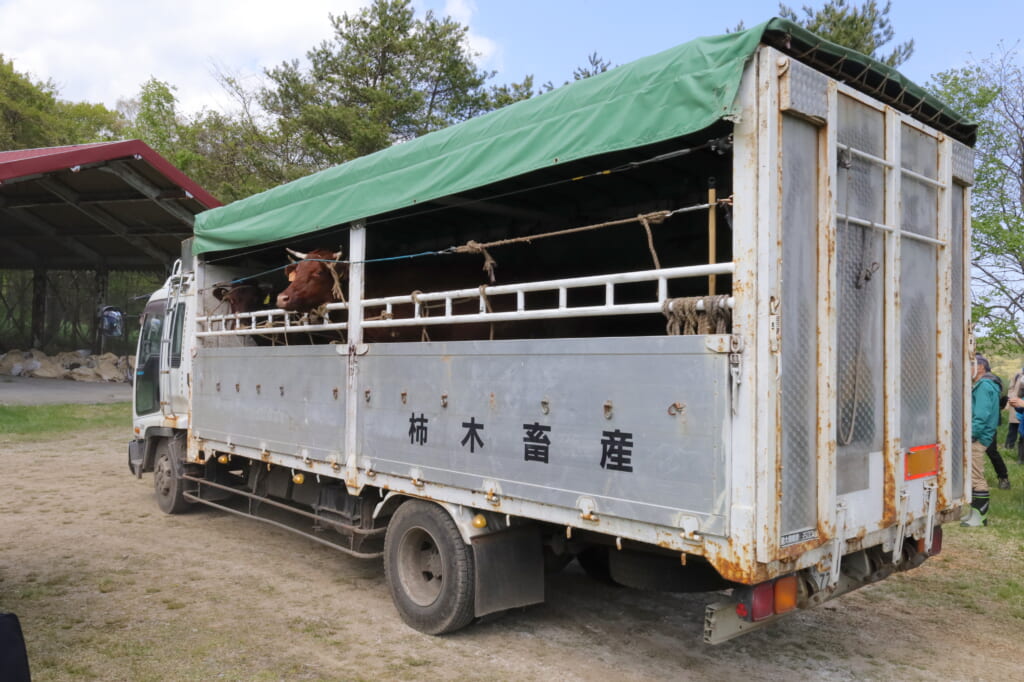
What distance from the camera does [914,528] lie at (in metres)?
4.20

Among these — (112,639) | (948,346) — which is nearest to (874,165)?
(948,346)

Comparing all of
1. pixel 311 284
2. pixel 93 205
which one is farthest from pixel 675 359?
pixel 93 205

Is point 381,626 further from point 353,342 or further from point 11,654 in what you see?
point 11,654

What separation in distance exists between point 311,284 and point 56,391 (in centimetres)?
1930

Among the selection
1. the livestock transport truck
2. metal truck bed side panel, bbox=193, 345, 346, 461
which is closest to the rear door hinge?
the livestock transport truck

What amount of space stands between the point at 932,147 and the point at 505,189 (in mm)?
2627

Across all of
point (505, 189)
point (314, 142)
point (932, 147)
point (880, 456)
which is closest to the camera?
point (880, 456)

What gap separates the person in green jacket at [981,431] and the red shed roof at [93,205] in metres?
15.0

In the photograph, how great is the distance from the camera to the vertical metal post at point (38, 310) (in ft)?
96.9

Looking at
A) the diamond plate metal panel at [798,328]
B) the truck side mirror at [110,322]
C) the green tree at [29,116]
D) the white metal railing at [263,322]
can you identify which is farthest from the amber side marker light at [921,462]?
the green tree at [29,116]

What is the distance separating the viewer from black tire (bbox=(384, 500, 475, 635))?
464 centimetres

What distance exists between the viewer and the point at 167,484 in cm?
845

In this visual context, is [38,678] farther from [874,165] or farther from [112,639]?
[874,165]

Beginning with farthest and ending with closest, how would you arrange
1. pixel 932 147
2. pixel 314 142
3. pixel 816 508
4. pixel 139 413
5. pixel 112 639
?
pixel 314 142
pixel 139 413
pixel 112 639
pixel 932 147
pixel 816 508
